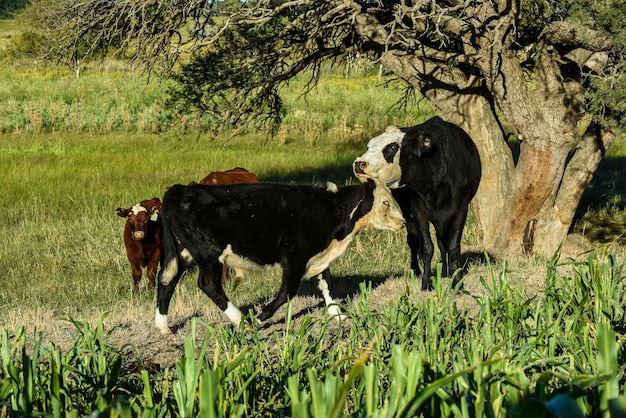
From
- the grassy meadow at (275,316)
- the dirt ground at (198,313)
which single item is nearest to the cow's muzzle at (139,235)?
the grassy meadow at (275,316)

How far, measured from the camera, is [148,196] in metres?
18.8

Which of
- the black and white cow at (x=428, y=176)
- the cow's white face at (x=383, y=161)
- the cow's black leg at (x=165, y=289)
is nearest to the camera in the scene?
the cow's black leg at (x=165, y=289)

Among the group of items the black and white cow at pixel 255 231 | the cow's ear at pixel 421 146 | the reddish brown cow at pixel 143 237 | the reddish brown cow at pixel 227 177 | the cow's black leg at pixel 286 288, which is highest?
the cow's ear at pixel 421 146

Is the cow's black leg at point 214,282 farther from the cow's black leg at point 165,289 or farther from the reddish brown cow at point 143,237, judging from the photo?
the reddish brown cow at point 143,237

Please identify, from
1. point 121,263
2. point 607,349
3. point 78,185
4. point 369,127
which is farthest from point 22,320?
point 369,127

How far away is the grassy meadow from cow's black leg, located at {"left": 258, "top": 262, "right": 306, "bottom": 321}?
0.14 metres

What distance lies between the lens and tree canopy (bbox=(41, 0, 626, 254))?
12172 mm

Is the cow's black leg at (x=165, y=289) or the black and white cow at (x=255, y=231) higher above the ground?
the black and white cow at (x=255, y=231)

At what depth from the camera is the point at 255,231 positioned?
7.91m

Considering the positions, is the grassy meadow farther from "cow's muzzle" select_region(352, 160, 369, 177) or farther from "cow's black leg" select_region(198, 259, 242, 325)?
"cow's muzzle" select_region(352, 160, 369, 177)

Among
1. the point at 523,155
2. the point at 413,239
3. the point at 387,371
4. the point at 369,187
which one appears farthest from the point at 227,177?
the point at 387,371

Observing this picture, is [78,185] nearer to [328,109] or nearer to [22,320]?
[22,320]

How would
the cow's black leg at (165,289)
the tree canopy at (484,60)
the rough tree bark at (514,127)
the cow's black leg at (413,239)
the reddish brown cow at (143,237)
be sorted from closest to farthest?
the cow's black leg at (165,289), the cow's black leg at (413,239), the reddish brown cow at (143,237), the tree canopy at (484,60), the rough tree bark at (514,127)

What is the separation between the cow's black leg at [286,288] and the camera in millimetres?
8023
